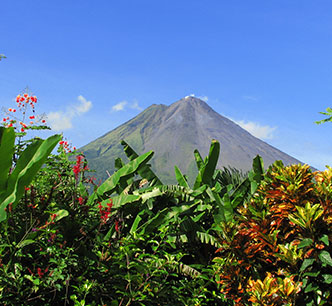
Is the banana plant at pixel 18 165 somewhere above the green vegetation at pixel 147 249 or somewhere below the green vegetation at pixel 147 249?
above

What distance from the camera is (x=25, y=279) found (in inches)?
128

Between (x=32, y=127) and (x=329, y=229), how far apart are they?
505cm

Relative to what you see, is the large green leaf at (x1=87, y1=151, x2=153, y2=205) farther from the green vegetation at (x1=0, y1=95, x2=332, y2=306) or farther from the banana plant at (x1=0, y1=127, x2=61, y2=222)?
the banana plant at (x1=0, y1=127, x2=61, y2=222)

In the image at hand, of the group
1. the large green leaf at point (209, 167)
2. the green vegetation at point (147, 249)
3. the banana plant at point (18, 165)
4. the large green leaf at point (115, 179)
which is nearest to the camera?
the green vegetation at point (147, 249)

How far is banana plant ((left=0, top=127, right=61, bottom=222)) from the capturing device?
3.51 metres

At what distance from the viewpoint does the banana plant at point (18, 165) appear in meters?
3.51

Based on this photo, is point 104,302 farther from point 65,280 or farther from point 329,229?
point 329,229

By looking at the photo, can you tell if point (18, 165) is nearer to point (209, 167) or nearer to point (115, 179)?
point (115, 179)

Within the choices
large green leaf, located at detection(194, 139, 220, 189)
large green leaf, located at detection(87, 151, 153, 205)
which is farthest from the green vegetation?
large green leaf, located at detection(194, 139, 220, 189)

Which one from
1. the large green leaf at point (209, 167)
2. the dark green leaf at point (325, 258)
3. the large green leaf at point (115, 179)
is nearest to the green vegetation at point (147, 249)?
the dark green leaf at point (325, 258)

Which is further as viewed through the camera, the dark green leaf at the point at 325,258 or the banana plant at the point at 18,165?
the banana plant at the point at 18,165

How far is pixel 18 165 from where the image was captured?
12.3 feet

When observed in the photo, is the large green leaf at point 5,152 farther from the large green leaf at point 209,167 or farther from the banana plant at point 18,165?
the large green leaf at point 209,167

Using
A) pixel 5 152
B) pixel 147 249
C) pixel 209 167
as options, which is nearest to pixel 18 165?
pixel 5 152
